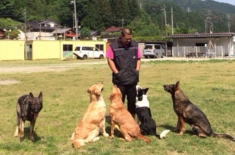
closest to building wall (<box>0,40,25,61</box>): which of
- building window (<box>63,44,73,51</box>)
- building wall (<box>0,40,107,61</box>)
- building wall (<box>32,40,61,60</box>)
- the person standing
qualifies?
building wall (<box>0,40,107,61</box>)

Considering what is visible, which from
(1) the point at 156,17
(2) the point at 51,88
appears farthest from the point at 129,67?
(1) the point at 156,17

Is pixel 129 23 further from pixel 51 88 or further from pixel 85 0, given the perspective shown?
pixel 51 88

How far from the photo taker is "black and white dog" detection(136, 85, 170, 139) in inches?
224

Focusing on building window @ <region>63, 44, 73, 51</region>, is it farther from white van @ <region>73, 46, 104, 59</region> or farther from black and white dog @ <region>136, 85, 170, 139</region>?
black and white dog @ <region>136, 85, 170, 139</region>

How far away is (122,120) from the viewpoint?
5.45m

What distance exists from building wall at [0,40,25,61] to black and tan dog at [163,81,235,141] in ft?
114

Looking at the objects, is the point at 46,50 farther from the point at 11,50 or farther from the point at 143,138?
the point at 143,138

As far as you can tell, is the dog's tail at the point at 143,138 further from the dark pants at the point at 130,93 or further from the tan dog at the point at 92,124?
the dark pants at the point at 130,93

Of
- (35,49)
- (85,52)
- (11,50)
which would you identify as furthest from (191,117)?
(11,50)

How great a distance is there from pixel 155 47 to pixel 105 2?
2364 inches

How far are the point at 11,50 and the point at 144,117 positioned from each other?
35.1m

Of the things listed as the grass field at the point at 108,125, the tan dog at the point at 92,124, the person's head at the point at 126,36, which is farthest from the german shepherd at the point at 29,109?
the person's head at the point at 126,36

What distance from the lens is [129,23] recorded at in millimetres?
93750

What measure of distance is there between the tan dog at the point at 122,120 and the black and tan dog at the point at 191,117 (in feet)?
3.08
